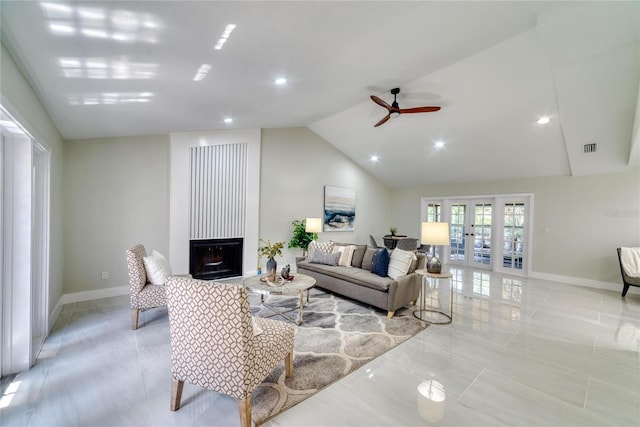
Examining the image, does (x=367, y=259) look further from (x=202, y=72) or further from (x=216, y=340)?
(x=202, y=72)

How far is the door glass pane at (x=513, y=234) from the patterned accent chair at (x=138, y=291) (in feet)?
24.3

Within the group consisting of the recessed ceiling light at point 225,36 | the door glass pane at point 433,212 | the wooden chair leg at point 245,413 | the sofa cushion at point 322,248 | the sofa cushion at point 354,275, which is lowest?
the wooden chair leg at point 245,413

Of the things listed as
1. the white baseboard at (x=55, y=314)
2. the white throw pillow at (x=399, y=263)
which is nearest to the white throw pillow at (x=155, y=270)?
the white baseboard at (x=55, y=314)

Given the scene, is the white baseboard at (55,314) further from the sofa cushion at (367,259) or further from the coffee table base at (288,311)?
the sofa cushion at (367,259)

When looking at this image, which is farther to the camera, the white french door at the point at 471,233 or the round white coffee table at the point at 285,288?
the white french door at the point at 471,233

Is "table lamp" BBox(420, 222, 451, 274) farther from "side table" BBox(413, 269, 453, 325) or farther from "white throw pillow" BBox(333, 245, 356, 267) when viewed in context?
"white throw pillow" BBox(333, 245, 356, 267)

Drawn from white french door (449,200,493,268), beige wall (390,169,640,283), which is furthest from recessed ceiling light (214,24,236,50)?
white french door (449,200,493,268)

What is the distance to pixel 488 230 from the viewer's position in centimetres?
695

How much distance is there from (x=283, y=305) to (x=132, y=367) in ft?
6.58

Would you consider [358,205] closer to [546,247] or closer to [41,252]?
[546,247]

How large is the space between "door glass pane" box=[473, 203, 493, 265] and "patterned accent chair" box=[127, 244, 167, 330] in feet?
24.0

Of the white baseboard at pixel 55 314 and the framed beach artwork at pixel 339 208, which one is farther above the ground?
the framed beach artwork at pixel 339 208

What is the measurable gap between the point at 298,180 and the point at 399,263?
3472 millimetres

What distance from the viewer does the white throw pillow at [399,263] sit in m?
3.78
